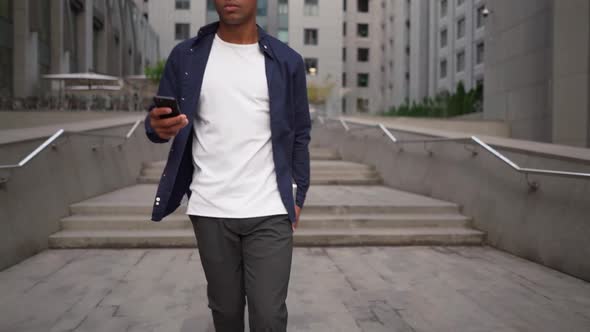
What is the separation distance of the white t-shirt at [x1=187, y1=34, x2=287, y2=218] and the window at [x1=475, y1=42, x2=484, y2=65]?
33605mm

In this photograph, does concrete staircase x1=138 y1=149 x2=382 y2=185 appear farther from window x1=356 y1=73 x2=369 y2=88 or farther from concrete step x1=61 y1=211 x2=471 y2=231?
window x1=356 y1=73 x2=369 y2=88

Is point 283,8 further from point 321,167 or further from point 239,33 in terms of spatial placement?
point 239,33

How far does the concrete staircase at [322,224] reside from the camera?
6023mm

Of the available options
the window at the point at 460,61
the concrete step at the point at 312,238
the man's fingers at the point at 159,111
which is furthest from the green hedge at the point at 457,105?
the man's fingers at the point at 159,111

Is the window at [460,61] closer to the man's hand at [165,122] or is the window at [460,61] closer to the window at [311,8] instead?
the window at [311,8]

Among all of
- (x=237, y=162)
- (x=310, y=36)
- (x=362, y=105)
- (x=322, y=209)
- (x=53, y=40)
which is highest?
(x=310, y=36)

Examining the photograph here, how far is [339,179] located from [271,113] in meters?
8.18

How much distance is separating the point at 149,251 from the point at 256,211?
13.4ft

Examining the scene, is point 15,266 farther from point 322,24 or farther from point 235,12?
point 322,24

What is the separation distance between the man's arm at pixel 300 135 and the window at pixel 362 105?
5251 cm

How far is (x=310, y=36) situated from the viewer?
4288 cm

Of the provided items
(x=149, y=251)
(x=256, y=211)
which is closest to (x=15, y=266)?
(x=149, y=251)

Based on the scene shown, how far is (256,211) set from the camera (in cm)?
210

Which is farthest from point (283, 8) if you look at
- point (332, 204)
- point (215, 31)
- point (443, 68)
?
point (215, 31)
